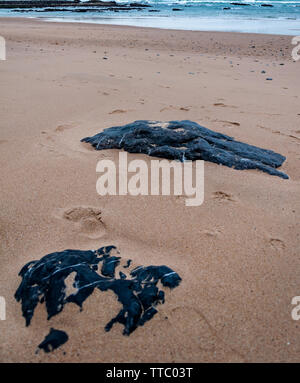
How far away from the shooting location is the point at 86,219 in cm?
203

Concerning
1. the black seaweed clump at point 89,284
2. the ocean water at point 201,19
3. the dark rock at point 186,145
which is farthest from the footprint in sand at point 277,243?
the ocean water at point 201,19

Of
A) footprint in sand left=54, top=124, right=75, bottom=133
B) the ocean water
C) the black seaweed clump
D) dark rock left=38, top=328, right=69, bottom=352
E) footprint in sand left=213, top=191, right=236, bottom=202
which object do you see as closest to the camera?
dark rock left=38, top=328, right=69, bottom=352

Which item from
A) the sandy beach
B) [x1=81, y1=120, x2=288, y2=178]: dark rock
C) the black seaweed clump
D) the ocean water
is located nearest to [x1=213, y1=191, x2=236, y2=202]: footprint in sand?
the sandy beach

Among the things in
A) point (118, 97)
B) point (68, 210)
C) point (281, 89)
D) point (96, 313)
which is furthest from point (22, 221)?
point (281, 89)

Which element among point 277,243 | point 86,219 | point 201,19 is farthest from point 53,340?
point 201,19

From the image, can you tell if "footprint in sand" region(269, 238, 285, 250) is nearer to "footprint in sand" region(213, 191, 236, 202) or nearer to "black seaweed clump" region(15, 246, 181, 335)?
"footprint in sand" region(213, 191, 236, 202)

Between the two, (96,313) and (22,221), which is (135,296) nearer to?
(96,313)

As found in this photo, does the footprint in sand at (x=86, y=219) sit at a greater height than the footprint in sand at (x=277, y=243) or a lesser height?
greater

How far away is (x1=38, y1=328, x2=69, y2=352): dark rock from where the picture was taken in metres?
1.33

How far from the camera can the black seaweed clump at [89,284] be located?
4.72 feet

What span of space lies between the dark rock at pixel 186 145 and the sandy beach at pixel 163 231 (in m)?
0.10

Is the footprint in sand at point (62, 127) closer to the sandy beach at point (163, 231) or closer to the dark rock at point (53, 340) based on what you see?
the sandy beach at point (163, 231)

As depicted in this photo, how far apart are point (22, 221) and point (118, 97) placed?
3194mm

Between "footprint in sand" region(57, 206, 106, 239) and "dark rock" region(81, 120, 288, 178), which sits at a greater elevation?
"dark rock" region(81, 120, 288, 178)
